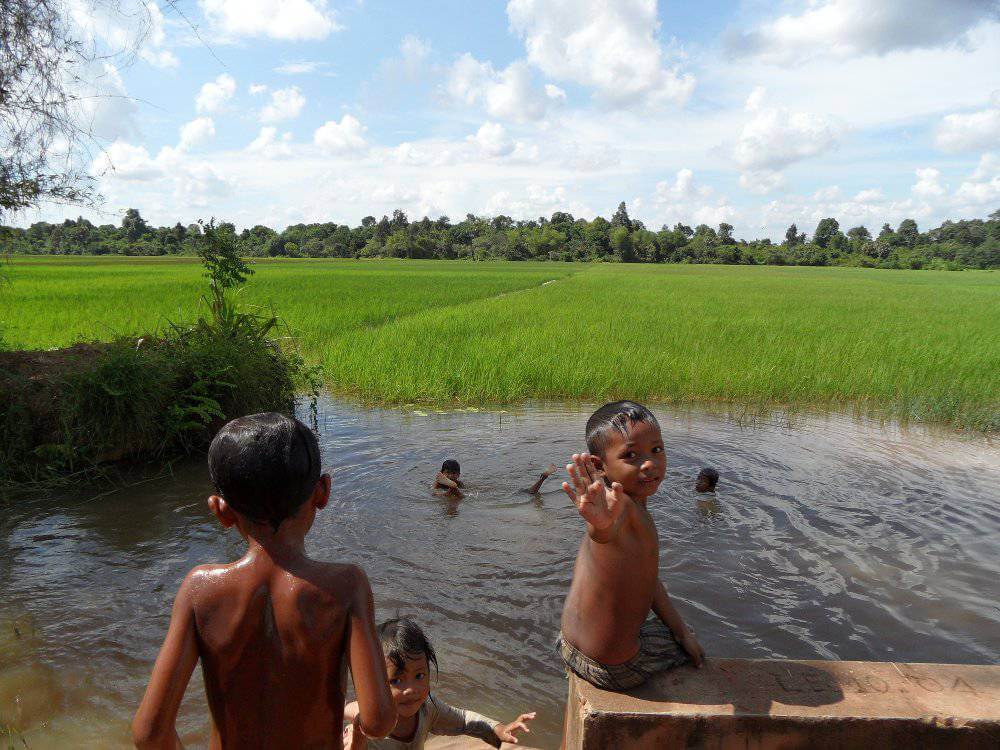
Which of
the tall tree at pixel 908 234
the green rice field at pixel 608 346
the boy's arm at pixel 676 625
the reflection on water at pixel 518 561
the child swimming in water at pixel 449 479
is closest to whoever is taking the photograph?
the boy's arm at pixel 676 625

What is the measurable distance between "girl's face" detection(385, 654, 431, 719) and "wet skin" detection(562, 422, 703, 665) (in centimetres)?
46

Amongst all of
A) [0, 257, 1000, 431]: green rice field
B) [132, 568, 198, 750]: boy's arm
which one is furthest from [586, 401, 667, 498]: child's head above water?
[0, 257, 1000, 431]: green rice field

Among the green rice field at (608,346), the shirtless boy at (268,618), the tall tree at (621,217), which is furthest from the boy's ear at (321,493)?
the tall tree at (621,217)

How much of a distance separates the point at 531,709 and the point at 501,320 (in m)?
10.6

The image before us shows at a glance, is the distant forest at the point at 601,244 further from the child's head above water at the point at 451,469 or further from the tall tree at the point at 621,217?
the child's head above water at the point at 451,469

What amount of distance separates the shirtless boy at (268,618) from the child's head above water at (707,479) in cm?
399

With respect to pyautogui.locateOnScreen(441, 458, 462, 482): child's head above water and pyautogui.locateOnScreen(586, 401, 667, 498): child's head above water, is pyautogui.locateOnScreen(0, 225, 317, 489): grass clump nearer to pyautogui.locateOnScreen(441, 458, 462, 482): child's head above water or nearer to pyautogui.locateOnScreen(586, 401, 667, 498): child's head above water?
pyautogui.locateOnScreen(441, 458, 462, 482): child's head above water

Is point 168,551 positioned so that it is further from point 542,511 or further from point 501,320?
point 501,320

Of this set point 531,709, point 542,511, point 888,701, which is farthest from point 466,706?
point 542,511

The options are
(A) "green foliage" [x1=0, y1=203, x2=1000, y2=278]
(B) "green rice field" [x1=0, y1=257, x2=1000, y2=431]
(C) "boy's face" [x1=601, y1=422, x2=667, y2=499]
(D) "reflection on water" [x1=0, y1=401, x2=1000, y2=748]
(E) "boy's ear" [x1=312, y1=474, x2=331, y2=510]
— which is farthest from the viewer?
(A) "green foliage" [x1=0, y1=203, x2=1000, y2=278]

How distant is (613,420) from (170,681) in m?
1.19

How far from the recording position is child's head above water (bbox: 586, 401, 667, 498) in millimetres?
1790

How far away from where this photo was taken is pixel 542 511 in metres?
4.68

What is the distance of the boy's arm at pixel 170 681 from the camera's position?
3.82 feet
